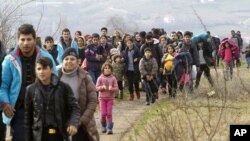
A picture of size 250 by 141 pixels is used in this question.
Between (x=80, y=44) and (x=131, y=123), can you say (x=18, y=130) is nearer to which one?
(x=131, y=123)

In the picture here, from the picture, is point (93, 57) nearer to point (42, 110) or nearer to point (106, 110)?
point (106, 110)

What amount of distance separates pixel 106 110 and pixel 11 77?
4334mm

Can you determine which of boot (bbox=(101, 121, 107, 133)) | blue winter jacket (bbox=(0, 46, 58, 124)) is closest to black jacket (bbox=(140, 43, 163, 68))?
boot (bbox=(101, 121, 107, 133))

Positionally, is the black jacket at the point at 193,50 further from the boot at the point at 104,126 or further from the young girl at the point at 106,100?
the boot at the point at 104,126

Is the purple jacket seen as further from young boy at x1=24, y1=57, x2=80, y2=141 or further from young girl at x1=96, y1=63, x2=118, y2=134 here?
young boy at x1=24, y1=57, x2=80, y2=141

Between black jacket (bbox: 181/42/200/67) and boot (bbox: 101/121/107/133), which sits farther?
black jacket (bbox: 181/42/200/67)

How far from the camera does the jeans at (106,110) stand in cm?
1020

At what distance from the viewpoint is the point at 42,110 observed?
18.6 feet

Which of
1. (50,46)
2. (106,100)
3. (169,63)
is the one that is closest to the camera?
(106,100)

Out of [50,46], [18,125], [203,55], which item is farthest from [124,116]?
[18,125]

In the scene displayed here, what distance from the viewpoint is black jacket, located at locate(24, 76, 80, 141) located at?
568 centimetres

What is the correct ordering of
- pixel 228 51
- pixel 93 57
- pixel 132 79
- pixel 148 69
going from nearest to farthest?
pixel 148 69, pixel 93 57, pixel 132 79, pixel 228 51

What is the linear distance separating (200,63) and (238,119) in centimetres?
876

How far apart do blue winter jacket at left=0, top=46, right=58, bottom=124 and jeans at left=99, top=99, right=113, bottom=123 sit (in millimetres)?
4176
